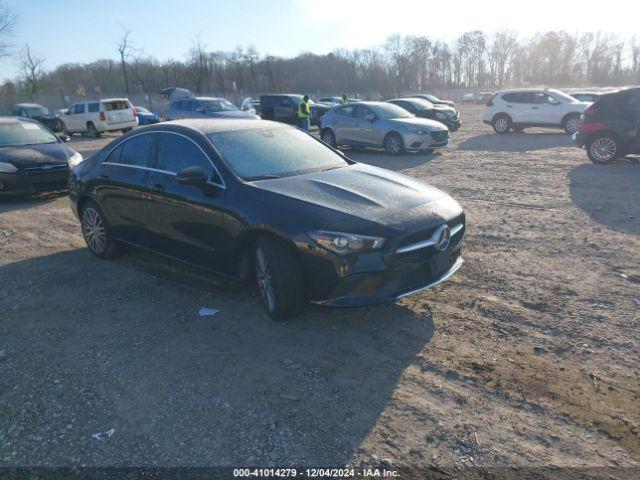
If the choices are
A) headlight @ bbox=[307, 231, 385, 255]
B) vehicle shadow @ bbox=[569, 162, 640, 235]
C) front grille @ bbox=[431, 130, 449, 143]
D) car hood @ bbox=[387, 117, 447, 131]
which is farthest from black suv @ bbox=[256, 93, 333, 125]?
headlight @ bbox=[307, 231, 385, 255]

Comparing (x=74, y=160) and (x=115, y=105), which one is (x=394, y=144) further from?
(x=115, y=105)

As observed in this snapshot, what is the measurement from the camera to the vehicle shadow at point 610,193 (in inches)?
273

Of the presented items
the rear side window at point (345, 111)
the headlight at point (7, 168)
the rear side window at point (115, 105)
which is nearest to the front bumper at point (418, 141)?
the rear side window at point (345, 111)

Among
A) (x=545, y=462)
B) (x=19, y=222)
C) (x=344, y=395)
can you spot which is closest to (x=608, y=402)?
(x=545, y=462)

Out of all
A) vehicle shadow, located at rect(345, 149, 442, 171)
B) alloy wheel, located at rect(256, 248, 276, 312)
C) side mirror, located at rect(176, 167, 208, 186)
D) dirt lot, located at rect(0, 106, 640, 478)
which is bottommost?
dirt lot, located at rect(0, 106, 640, 478)

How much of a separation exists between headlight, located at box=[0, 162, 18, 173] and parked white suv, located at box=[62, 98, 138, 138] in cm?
1687

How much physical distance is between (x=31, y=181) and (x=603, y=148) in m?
11.9

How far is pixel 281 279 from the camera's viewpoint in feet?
12.9

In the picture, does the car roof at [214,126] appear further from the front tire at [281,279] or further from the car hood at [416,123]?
the car hood at [416,123]

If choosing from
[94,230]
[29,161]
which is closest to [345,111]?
[29,161]

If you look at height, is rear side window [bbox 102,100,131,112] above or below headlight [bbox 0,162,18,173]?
above

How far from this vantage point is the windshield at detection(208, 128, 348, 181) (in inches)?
181

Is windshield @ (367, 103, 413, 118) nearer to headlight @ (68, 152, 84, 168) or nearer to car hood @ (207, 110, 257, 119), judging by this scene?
car hood @ (207, 110, 257, 119)

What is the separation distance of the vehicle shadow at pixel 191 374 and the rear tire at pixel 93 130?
22.5 m
